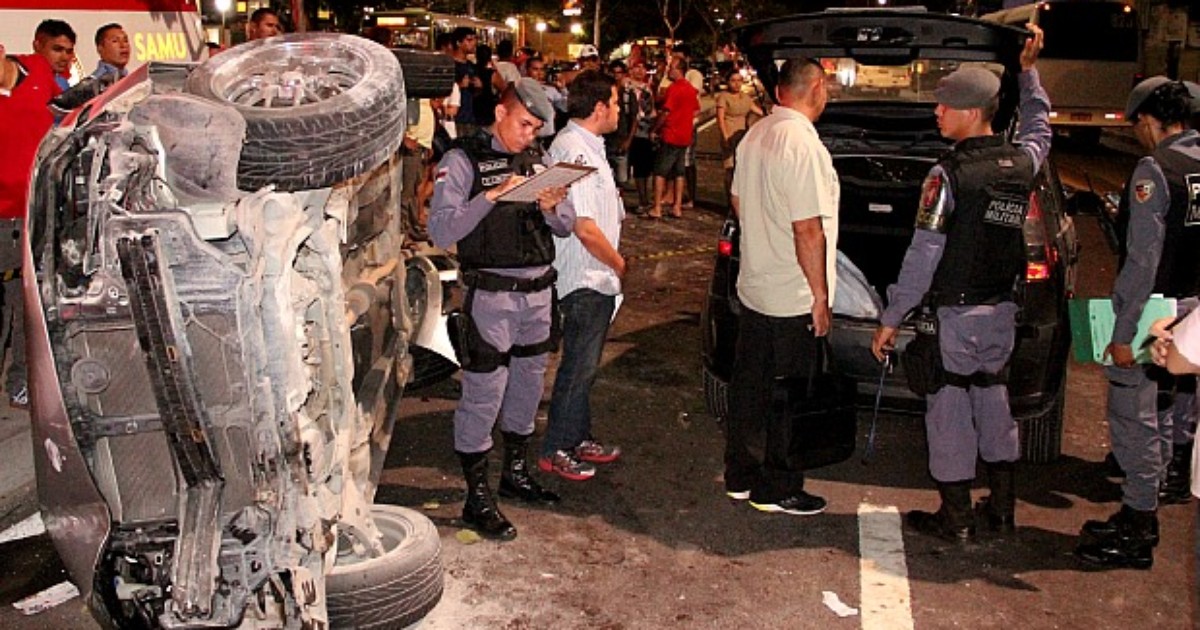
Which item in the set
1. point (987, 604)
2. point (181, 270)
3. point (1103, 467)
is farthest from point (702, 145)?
point (181, 270)

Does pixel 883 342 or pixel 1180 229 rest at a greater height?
pixel 1180 229

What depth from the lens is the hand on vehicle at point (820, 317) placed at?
5.02 m

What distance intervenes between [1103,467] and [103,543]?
15.3 ft

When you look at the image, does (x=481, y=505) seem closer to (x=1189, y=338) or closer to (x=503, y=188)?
(x=503, y=188)

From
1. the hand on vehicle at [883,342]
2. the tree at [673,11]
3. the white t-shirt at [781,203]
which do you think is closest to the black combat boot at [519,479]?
the white t-shirt at [781,203]

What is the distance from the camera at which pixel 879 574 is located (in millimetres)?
4734

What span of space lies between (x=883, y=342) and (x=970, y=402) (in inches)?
17.1

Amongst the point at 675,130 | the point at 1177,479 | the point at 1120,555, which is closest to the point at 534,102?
the point at 1120,555

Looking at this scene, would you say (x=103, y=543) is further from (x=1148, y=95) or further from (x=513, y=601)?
(x=1148, y=95)

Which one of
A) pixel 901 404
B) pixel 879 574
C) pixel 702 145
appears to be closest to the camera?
pixel 879 574

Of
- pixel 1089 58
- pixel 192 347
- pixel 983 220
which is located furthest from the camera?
pixel 1089 58

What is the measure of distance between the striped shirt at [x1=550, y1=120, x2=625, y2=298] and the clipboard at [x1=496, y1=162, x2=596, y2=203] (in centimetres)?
51

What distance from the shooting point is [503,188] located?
470cm

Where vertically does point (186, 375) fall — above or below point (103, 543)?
above
